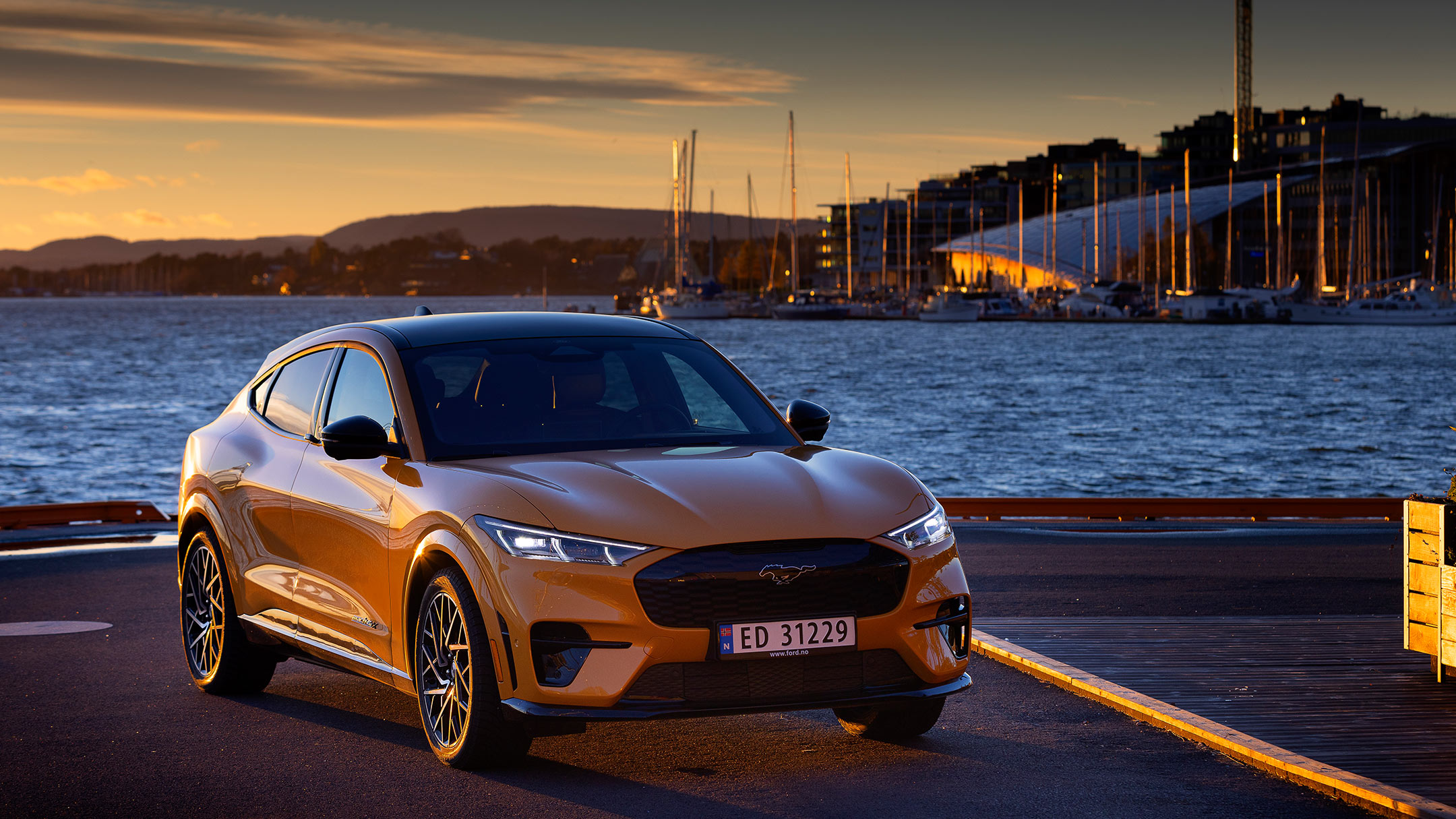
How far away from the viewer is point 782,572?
5.75 meters

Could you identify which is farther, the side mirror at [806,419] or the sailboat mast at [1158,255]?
the sailboat mast at [1158,255]

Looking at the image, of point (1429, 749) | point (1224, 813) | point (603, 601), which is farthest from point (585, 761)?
point (1429, 749)

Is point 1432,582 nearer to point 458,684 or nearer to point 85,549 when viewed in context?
point 458,684

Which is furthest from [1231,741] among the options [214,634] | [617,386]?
[214,634]

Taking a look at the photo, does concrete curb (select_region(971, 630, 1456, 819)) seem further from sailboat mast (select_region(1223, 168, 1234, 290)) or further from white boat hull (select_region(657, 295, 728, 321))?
white boat hull (select_region(657, 295, 728, 321))

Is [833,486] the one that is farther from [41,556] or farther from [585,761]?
[41,556]

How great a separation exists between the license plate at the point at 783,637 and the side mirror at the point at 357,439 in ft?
5.65

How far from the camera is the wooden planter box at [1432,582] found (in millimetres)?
7484

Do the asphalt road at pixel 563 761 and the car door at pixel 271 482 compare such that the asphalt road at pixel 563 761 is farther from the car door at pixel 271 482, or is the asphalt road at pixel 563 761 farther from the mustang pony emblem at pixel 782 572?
the mustang pony emblem at pixel 782 572

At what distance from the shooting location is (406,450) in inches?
264

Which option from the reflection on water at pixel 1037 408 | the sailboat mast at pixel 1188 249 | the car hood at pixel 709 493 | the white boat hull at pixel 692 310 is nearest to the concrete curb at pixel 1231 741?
the car hood at pixel 709 493

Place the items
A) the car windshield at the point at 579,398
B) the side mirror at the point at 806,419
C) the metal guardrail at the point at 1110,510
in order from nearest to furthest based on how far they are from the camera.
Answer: the car windshield at the point at 579,398, the side mirror at the point at 806,419, the metal guardrail at the point at 1110,510

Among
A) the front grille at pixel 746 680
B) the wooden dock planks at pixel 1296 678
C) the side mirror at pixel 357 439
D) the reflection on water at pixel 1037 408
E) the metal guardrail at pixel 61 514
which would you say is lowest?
the reflection on water at pixel 1037 408

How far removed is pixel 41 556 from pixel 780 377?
6251 cm
